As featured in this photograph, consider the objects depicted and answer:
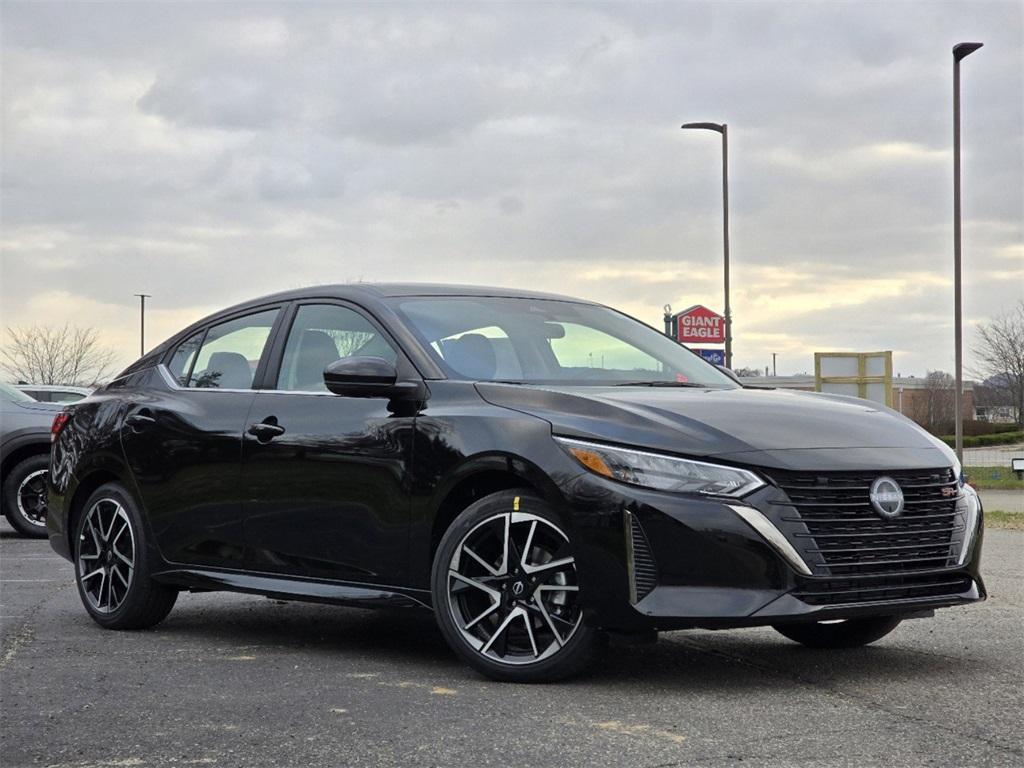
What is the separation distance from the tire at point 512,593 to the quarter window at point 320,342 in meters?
1.18

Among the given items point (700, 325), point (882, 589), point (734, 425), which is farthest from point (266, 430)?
point (700, 325)

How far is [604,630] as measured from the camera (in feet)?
17.7

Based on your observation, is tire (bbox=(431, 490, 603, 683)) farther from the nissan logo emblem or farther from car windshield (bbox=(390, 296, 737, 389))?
the nissan logo emblem

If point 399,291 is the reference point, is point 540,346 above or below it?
below

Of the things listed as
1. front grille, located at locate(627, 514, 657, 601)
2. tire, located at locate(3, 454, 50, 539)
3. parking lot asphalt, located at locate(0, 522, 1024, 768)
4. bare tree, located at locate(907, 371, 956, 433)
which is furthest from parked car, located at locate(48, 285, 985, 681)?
bare tree, located at locate(907, 371, 956, 433)

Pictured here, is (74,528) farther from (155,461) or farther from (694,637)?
(694,637)

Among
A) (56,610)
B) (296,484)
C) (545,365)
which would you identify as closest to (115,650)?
(296,484)

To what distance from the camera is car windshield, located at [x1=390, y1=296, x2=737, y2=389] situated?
6375 millimetres

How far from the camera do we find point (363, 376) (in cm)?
604

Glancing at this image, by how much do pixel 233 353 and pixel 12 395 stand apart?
27.5 ft

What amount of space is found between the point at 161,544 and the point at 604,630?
2.78 m

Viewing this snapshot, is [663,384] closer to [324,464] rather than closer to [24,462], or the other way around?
[324,464]

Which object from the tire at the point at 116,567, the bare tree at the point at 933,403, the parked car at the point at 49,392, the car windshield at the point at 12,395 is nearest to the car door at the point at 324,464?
the tire at the point at 116,567

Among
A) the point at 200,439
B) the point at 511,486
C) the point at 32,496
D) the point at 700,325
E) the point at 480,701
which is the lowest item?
the point at 480,701
